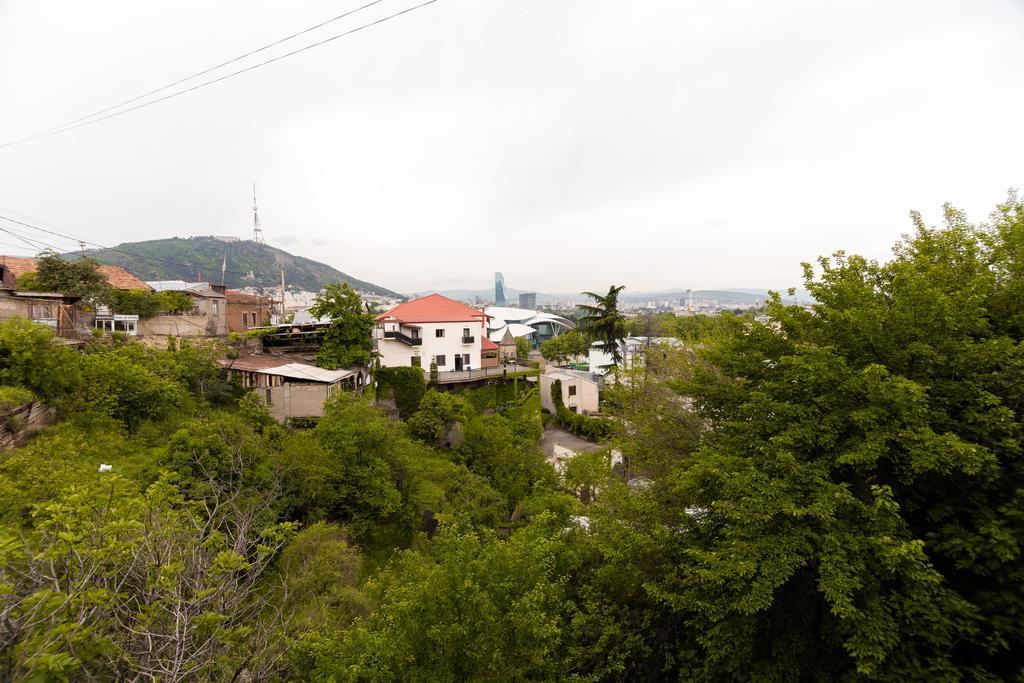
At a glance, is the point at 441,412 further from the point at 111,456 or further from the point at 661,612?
the point at 661,612

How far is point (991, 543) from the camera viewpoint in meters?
5.16

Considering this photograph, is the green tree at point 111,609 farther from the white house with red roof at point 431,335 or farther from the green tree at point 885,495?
the white house with red roof at point 431,335

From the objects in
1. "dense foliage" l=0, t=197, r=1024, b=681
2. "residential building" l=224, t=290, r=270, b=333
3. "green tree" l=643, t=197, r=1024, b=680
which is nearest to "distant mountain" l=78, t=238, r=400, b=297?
"residential building" l=224, t=290, r=270, b=333

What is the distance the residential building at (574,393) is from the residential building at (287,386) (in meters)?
16.2

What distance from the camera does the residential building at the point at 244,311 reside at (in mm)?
29531

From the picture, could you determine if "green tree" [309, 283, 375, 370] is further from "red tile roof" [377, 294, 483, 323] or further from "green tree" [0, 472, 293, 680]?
"green tree" [0, 472, 293, 680]

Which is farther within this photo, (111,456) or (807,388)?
(111,456)

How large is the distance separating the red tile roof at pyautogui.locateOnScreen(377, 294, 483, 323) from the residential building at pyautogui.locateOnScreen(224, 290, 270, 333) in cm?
1040

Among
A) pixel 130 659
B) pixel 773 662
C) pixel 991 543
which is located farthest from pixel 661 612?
pixel 130 659

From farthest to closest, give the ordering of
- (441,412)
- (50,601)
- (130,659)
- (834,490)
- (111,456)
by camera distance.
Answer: (441,412) < (111,456) < (834,490) < (130,659) < (50,601)

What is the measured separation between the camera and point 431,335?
27188mm

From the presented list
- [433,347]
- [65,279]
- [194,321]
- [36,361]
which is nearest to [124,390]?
[36,361]

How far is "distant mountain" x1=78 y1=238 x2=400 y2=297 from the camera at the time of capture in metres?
94.8

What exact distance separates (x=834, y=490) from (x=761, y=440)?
Result: 130 cm
